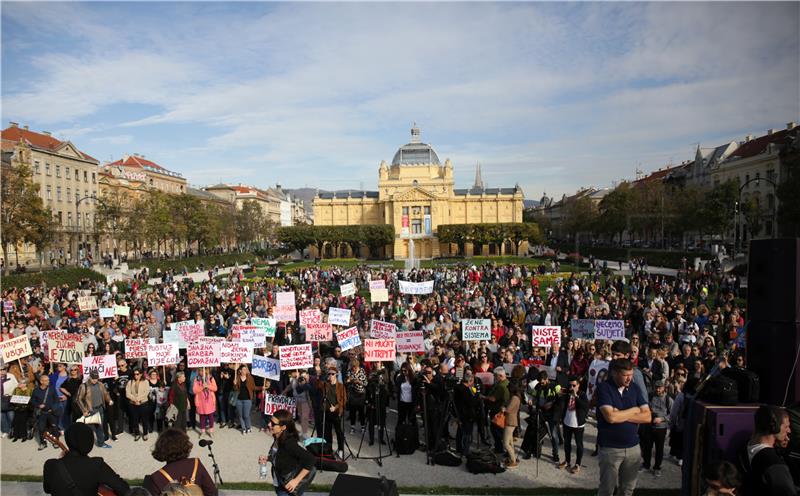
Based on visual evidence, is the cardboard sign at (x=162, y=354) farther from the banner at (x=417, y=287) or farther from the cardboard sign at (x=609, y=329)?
the banner at (x=417, y=287)

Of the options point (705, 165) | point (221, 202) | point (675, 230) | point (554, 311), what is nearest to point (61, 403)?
point (554, 311)

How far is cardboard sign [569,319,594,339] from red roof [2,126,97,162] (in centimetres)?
6145

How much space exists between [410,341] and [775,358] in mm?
7953

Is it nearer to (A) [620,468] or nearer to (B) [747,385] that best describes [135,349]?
(A) [620,468]

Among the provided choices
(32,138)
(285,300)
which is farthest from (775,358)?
(32,138)

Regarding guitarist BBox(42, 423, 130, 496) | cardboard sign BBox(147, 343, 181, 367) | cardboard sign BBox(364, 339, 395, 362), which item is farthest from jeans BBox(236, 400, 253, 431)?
guitarist BBox(42, 423, 130, 496)

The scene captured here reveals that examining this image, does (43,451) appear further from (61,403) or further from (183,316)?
(183,316)

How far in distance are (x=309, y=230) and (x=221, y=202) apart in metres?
47.5

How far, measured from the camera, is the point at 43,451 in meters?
9.98

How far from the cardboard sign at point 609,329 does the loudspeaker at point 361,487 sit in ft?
33.3

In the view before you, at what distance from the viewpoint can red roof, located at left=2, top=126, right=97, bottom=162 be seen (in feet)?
188

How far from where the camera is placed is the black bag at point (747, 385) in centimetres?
552

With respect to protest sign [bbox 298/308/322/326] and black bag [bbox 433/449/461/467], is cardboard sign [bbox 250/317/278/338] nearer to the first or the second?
protest sign [bbox 298/308/322/326]

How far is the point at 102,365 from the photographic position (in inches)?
440
